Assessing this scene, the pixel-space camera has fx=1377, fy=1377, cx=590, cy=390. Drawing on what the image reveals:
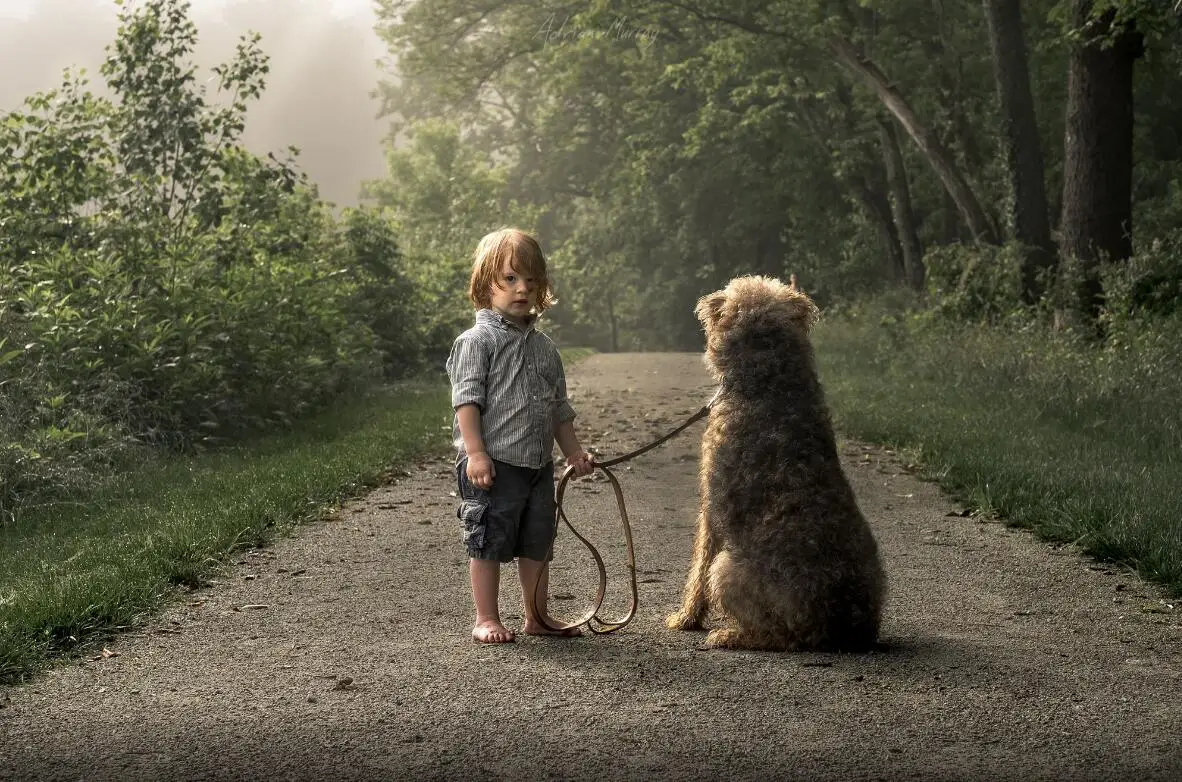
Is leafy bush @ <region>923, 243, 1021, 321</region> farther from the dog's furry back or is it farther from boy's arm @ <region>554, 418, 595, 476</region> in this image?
the dog's furry back

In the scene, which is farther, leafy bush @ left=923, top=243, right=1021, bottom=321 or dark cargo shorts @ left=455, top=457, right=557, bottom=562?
leafy bush @ left=923, top=243, right=1021, bottom=321

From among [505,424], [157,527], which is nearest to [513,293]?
[505,424]

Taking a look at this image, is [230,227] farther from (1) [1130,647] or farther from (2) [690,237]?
(2) [690,237]

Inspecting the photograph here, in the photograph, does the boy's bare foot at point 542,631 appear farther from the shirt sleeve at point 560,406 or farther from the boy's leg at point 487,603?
the shirt sleeve at point 560,406

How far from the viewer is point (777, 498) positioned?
5.30 metres

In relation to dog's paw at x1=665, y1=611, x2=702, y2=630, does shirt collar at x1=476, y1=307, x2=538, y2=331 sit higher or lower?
higher

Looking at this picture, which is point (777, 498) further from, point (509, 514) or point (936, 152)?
point (936, 152)

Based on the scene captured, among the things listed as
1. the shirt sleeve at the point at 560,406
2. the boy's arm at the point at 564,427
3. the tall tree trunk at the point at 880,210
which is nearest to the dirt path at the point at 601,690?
the boy's arm at the point at 564,427

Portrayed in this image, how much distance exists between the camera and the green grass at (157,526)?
614cm

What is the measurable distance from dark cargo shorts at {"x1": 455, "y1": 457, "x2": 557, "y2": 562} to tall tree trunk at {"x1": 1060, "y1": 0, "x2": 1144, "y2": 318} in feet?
43.8

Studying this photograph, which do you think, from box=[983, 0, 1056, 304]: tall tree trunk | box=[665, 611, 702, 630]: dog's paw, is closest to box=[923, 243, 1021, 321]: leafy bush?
box=[983, 0, 1056, 304]: tall tree trunk

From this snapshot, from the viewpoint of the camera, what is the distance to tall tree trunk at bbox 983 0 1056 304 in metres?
21.1

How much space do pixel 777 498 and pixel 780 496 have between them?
0.05 feet

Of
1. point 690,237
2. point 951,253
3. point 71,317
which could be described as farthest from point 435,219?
point 71,317
